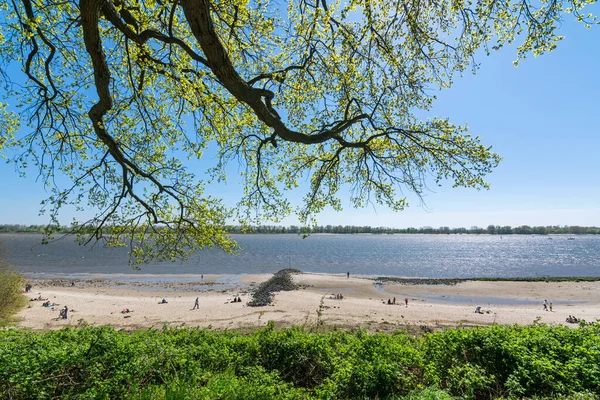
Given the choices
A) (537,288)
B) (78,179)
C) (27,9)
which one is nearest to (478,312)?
(537,288)

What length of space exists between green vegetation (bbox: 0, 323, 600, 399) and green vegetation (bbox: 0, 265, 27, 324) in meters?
21.9

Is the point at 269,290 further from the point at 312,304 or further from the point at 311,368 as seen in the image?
the point at 311,368

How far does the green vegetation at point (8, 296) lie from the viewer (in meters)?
21.6

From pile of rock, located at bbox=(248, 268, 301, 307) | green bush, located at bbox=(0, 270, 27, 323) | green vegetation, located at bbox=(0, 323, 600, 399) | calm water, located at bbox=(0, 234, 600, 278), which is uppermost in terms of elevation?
green vegetation, located at bbox=(0, 323, 600, 399)

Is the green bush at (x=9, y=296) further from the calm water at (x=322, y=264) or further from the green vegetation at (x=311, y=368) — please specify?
the green vegetation at (x=311, y=368)

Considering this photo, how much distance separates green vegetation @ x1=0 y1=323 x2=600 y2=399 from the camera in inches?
169

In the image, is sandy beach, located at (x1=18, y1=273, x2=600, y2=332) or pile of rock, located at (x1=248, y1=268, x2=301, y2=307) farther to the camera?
pile of rock, located at (x1=248, y1=268, x2=301, y2=307)

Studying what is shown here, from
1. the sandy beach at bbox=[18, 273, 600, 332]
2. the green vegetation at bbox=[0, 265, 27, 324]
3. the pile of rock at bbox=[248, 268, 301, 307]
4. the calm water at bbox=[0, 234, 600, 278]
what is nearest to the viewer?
the green vegetation at bbox=[0, 265, 27, 324]

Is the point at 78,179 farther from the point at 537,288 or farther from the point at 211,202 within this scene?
the point at 537,288

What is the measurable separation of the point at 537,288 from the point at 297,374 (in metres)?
46.2

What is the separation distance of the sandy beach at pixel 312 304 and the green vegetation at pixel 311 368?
8.90 m

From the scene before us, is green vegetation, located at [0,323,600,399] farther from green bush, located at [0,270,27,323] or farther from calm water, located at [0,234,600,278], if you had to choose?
green bush, located at [0,270,27,323]

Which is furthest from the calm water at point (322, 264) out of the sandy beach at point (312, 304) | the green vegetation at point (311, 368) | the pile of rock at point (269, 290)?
the green vegetation at point (311, 368)

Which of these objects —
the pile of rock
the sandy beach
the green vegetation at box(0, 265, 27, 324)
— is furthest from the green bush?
the pile of rock
